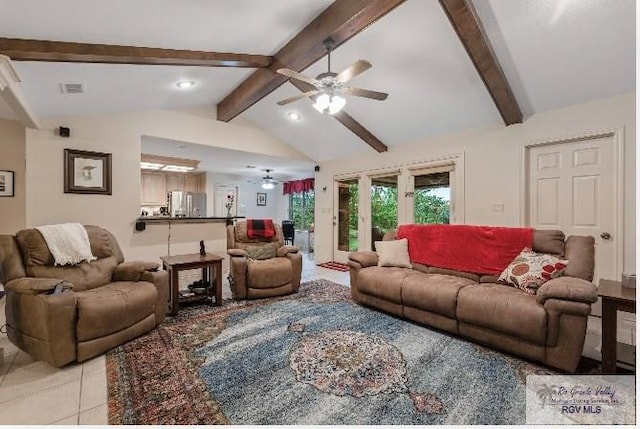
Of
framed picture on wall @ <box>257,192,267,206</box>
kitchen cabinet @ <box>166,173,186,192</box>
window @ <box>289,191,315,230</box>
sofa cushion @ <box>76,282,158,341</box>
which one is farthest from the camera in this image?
framed picture on wall @ <box>257,192,267,206</box>

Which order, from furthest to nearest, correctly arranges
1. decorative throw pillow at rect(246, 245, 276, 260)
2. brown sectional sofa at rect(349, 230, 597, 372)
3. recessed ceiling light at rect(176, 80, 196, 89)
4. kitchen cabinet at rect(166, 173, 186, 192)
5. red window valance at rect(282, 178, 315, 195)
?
red window valance at rect(282, 178, 315, 195) < kitchen cabinet at rect(166, 173, 186, 192) < decorative throw pillow at rect(246, 245, 276, 260) < recessed ceiling light at rect(176, 80, 196, 89) < brown sectional sofa at rect(349, 230, 597, 372)

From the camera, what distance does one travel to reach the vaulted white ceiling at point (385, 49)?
7.11ft

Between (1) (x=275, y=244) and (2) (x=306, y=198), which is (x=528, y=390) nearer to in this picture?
(1) (x=275, y=244)

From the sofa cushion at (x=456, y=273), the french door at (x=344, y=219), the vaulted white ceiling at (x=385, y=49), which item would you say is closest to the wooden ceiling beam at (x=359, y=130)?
the vaulted white ceiling at (x=385, y=49)

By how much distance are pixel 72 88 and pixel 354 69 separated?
9.04 feet

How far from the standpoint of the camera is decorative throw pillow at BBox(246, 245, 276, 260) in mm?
4035

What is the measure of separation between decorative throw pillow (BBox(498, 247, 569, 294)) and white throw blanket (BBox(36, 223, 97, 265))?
3725 millimetres

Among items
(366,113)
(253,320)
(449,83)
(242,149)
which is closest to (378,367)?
(253,320)

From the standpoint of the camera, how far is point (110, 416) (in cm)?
159

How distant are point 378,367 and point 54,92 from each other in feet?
12.7

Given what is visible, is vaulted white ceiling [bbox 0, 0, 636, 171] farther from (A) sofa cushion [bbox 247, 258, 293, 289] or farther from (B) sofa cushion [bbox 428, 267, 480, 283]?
(A) sofa cushion [bbox 247, 258, 293, 289]

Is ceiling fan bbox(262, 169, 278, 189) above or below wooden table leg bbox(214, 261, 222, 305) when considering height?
above

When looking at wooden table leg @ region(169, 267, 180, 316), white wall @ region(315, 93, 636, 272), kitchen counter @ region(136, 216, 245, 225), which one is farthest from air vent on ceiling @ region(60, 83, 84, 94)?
white wall @ region(315, 93, 636, 272)

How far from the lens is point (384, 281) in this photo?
3.07m
